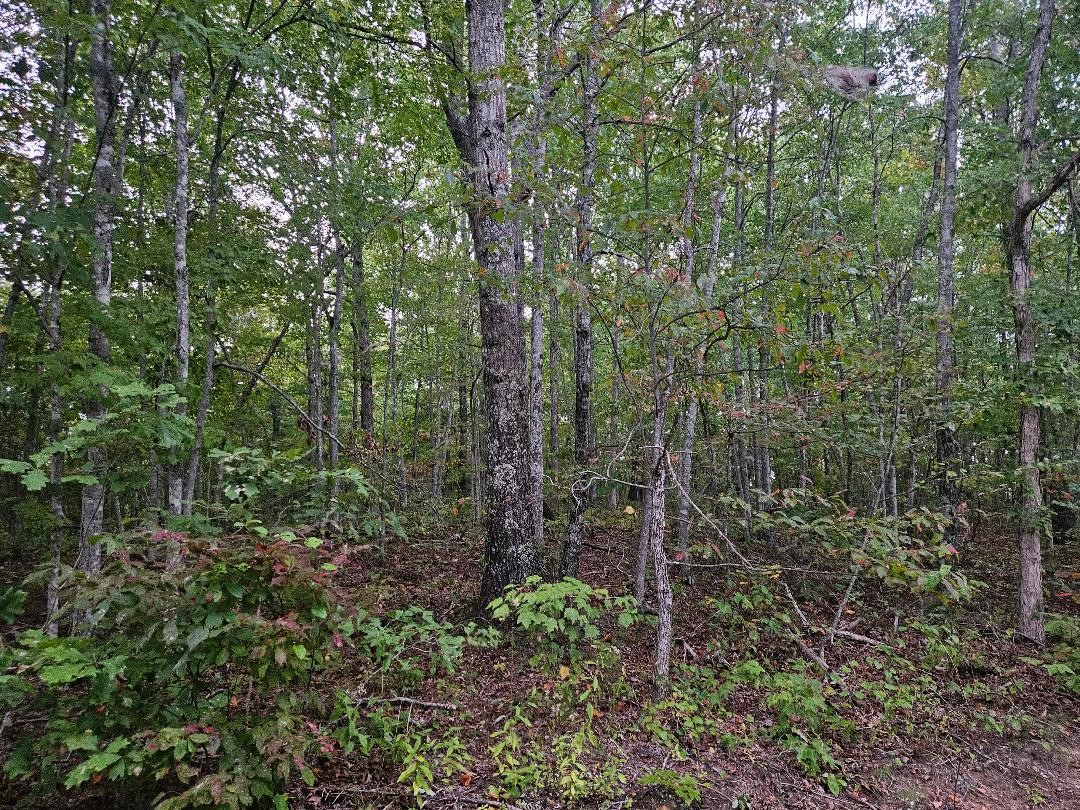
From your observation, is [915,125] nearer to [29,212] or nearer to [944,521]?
[944,521]

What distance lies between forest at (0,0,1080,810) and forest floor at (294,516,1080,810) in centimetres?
3

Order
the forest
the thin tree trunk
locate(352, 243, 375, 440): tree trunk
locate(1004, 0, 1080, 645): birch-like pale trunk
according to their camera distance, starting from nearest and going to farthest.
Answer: the forest
the thin tree trunk
locate(1004, 0, 1080, 645): birch-like pale trunk
locate(352, 243, 375, 440): tree trunk

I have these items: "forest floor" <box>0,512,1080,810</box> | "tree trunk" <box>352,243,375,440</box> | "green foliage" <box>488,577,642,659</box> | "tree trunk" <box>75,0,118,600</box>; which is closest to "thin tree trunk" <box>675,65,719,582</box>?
"green foliage" <box>488,577,642,659</box>

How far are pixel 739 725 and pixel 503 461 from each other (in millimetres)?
3230

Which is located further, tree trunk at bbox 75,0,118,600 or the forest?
tree trunk at bbox 75,0,118,600

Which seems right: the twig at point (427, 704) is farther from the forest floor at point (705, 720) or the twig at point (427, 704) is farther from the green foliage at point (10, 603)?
the green foliage at point (10, 603)

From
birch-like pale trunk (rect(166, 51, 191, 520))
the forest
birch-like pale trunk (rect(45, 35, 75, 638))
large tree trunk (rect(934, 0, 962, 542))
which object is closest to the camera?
the forest

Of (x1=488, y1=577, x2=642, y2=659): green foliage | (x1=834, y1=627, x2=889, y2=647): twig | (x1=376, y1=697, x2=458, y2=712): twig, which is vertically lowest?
(x1=834, y1=627, x2=889, y2=647): twig

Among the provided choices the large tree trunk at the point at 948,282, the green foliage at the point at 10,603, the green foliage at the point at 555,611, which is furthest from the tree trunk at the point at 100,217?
the large tree trunk at the point at 948,282

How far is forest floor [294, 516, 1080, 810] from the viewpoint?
11.6 ft

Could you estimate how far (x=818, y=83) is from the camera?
4164 mm

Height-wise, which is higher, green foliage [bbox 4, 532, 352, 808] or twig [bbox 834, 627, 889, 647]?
green foliage [bbox 4, 532, 352, 808]

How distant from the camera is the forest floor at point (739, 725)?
354cm

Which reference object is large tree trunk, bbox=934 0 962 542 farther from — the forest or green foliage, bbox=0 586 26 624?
green foliage, bbox=0 586 26 624
